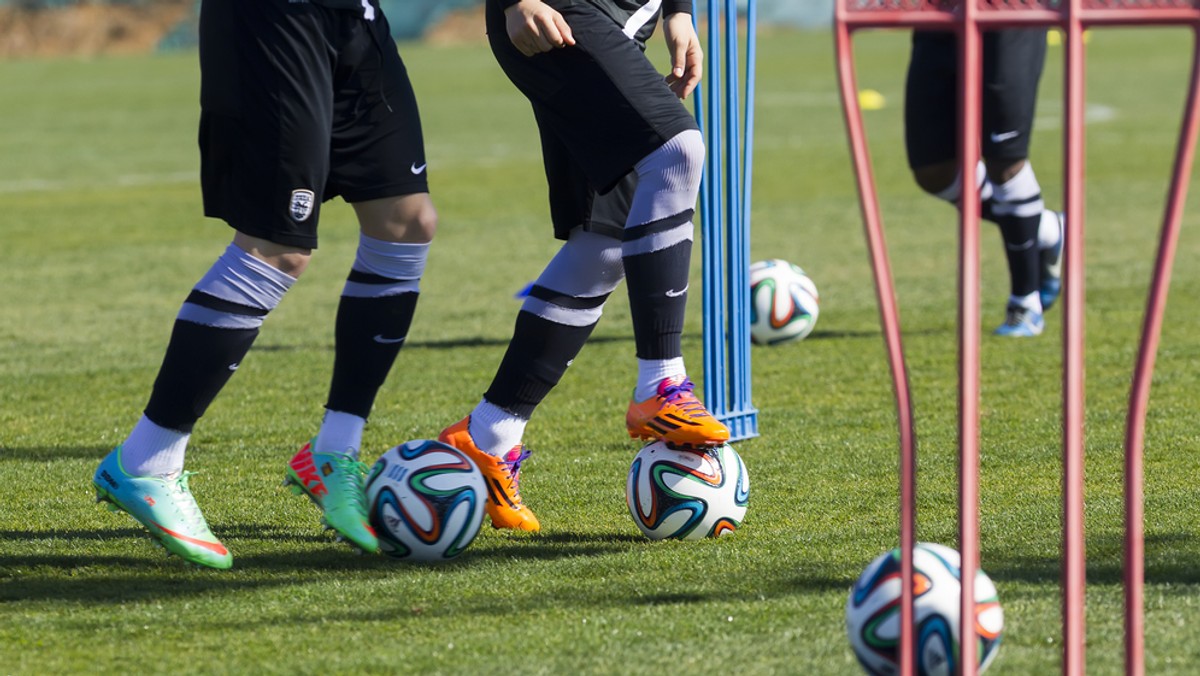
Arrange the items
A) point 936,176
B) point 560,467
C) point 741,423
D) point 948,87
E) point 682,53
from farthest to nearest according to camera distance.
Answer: point 936,176, point 948,87, point 741,423, point 560,467, point 682,53

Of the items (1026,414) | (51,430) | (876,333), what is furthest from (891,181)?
(51,430)

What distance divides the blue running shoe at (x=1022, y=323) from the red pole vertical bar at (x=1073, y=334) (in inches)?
195

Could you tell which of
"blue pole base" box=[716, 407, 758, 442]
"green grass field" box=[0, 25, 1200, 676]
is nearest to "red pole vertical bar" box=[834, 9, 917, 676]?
"green grass field" box=[0, 25, 1200, 676]

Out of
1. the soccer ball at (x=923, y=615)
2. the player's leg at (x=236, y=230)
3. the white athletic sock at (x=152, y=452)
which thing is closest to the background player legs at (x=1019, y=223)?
the player's leg at (x=236, y=230)

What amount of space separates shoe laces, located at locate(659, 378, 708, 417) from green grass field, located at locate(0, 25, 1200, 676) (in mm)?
313

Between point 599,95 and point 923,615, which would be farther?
point 599,95

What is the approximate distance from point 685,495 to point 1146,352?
1724 millimetres

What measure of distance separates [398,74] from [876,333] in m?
3.95

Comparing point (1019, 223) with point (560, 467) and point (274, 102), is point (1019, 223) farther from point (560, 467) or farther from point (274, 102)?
point (274, 102)

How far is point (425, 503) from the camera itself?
3.75 meters

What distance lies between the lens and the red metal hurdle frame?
2287 mm

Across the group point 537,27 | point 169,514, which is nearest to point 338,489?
point 169,514

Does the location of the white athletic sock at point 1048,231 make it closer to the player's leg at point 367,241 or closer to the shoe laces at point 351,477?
the player's leg at point 367,241

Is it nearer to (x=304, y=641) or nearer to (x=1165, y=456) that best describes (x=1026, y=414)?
(x=1165, y=456)
